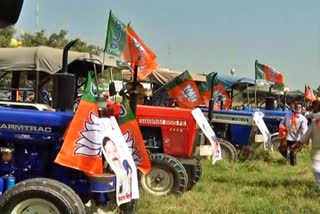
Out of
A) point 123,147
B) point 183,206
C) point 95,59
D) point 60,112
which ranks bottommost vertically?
point 183,206

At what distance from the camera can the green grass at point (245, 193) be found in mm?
6777

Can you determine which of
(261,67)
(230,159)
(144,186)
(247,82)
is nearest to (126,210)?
(144,186)

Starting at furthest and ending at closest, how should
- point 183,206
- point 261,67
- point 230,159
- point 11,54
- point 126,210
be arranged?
1. point 261,67
2. point 230,159
3. point 11,54
4. point 183,206
5. point 126,210

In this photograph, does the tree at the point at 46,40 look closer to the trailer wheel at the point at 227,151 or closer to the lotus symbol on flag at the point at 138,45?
the trailer wheel at the point at 227,151

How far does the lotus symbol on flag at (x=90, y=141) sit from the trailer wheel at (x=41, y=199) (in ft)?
1.23

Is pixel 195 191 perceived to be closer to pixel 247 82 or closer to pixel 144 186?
pixel 144 186

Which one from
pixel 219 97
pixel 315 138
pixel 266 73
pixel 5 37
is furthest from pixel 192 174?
pixel 5 37

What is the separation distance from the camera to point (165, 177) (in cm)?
753

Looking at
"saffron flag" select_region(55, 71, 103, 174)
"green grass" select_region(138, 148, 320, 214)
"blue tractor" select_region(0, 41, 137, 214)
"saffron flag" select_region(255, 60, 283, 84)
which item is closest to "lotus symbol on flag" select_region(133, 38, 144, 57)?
"green grass" select_region(138, 148, 320, 214)

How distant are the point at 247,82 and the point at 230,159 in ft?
26.4

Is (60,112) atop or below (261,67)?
below

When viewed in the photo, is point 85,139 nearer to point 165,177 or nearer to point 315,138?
point 165,177

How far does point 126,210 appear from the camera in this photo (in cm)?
563

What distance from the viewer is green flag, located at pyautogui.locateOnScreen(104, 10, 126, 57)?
24.2ft
